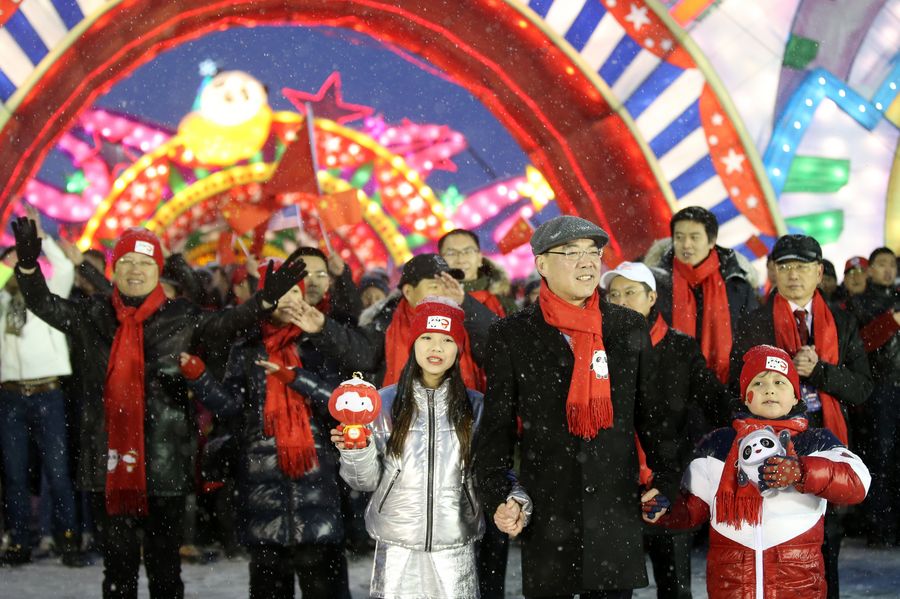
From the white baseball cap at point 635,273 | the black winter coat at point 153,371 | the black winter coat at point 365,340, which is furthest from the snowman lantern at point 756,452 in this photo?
the black winter coat at point 153,371

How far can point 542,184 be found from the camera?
1248 cm

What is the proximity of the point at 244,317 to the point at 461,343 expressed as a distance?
3.57 feet

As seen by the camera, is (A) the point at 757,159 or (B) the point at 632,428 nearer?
(B) the point at 632,428

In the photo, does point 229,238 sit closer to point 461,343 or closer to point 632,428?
point 461,343

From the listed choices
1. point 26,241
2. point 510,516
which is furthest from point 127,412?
point 510,516

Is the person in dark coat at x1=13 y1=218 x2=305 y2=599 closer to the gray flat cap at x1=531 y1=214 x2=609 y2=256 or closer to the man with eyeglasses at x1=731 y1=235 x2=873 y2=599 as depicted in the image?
the gray flat cap at x1=531 y1=214 x2=609 y2=256

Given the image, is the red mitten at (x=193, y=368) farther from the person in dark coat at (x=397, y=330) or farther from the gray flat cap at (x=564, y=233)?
the gray flat cap at (x=564, y=233)

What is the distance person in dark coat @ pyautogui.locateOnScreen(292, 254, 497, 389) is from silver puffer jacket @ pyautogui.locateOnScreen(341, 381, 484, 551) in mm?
736

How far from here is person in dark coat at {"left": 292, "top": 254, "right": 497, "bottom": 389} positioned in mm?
4914

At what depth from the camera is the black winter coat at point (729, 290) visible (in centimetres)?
539

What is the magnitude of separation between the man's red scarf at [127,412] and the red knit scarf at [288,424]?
0.55 metres

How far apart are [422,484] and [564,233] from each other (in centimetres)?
104

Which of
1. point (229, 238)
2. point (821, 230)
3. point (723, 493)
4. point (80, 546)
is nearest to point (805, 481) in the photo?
point (723, 493)

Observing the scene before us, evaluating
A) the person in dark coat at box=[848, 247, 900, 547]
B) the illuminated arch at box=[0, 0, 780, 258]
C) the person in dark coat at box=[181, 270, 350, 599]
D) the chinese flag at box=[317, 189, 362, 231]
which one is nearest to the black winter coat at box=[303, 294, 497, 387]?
the person in dark coat at box=[181, 270, 350, 599]
